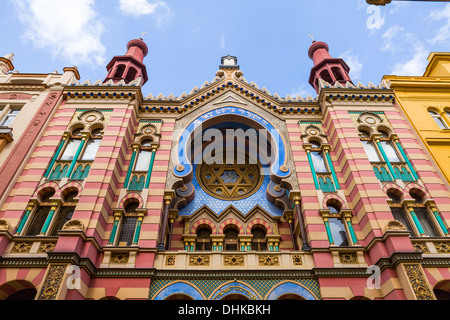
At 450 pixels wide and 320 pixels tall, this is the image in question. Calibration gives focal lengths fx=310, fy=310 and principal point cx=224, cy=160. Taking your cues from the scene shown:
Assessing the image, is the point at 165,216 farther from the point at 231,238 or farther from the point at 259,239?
the point at 259,239

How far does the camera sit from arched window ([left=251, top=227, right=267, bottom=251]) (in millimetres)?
14922

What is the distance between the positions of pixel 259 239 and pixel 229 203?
2.40 metres

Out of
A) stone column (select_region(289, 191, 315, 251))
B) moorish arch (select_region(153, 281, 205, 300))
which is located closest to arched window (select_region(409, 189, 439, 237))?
stone column (select_region(289, 191, 315, 251))

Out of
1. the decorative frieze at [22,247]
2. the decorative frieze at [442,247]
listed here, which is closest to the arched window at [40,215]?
the decorative frieze at [22,247]

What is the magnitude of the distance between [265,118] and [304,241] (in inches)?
295

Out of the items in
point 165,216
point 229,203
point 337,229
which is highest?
point 229,203

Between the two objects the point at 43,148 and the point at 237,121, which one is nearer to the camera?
the point at 43,148

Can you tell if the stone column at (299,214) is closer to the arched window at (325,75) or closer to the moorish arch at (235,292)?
the moorish arch at (235,292)

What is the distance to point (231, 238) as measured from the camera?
1529 centimetres

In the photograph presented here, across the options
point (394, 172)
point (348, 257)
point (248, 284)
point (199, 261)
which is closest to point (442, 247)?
point (348, 257)

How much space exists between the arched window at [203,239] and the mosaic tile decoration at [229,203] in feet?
3.25
